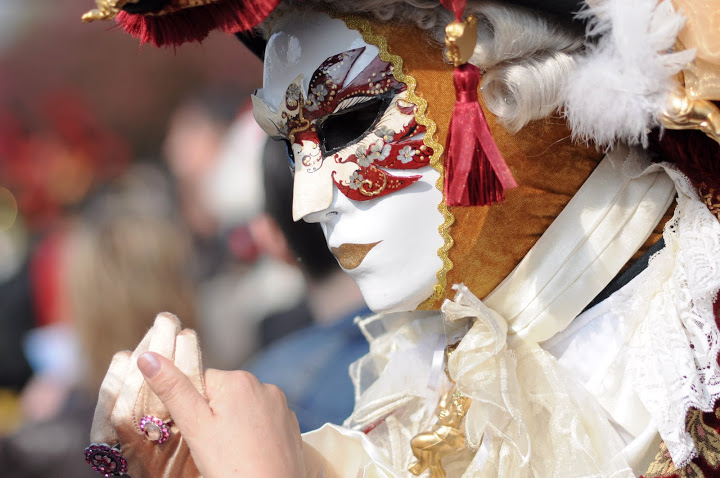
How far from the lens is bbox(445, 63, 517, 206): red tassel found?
3.07 ft

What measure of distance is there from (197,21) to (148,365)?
50cm

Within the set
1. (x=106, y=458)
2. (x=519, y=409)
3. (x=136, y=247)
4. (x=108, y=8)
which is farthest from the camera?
(x=136, y=247)

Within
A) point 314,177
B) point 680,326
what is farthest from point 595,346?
point 314,177

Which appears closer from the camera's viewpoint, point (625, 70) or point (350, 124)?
point (625, 70)

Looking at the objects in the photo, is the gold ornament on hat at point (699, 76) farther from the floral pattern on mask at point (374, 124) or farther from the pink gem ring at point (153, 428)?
the pink gem ring at point (153, 428)

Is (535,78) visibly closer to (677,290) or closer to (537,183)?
(537,183)

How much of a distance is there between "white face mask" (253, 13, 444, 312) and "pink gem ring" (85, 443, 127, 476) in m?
0.46

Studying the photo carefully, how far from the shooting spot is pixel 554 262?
1123mm

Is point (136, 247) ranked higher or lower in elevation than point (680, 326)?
higher

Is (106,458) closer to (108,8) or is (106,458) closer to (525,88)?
(108,8)

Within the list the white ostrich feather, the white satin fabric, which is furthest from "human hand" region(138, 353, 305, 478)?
the white ostrich feather

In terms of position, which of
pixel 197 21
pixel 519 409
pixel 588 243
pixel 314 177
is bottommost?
pixel 519 409

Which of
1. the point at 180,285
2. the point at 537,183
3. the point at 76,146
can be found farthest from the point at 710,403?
the point at 76,146

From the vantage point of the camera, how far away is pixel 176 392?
92cm
